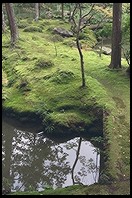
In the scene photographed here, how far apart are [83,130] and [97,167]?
9.02 feet

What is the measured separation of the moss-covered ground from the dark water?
106cm

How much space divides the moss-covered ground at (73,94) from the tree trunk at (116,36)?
62 cm

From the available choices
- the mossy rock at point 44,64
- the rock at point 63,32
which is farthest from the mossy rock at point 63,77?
the rock at point 63,32

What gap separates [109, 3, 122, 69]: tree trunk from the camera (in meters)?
20.4

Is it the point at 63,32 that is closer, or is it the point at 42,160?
the point at 42,160

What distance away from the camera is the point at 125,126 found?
14.9 meters

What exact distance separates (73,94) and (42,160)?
4547 millimetres

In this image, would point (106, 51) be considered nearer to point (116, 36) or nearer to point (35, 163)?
point (116, 36)

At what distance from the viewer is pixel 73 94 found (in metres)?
17.9

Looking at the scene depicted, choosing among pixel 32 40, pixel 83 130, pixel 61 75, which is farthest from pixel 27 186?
pixel 32 40

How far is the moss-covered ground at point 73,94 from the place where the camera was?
12461mm

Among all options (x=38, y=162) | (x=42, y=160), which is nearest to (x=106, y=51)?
(x=42, y=160)

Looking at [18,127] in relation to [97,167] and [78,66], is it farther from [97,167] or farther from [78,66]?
[78,66]

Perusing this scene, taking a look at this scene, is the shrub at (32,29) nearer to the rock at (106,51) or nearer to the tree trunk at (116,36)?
the rock at (106,51)
